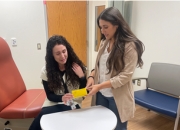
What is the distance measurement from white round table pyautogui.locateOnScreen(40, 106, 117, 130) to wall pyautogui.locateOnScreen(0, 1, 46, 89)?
1.73 m

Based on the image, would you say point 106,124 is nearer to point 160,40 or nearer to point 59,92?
point 59,92

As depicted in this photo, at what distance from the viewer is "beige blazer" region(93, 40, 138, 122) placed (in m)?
1.11

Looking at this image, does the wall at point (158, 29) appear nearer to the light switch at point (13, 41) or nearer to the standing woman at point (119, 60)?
the standing woman at point (119, 60)

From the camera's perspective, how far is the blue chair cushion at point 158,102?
1778 mm

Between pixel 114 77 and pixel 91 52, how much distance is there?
2.34m

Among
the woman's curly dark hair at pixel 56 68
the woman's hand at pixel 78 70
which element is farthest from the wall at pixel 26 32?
the woman's hand at pixel 78 70

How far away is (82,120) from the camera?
1081mm

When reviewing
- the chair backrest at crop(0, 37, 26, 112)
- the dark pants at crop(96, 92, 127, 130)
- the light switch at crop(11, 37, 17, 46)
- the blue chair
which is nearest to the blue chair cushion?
the blue chair

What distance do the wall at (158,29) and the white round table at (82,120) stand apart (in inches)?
60.9

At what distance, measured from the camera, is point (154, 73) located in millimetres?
2348

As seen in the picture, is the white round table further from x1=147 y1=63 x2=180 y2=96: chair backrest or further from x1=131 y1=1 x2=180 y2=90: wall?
x1=131 y1=1 x2=180 y2=90: wall

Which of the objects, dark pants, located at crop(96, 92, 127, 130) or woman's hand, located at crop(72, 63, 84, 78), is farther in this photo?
woman's hand, located at crop(72, 63, 84, 78)

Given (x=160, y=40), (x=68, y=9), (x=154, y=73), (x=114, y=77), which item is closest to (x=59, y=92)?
(x=114, y=77)

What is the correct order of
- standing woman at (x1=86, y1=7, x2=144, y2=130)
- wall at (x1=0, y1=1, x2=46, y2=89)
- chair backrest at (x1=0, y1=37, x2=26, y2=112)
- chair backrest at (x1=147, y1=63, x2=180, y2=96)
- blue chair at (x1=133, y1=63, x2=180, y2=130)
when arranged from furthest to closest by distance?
wall at (x1=0, y1=1, x2=46, y2=89) < chair backrest at (x1=147, y1=63, x2=180, y2=96) < blue chair at (x1=133, y1=63, x2=180, y2=130) < chair backrest at (x1=0, y1=37, x2=26, y2=112) < standing woman at (x1=86, y1=7, x2=144, y2=130)
